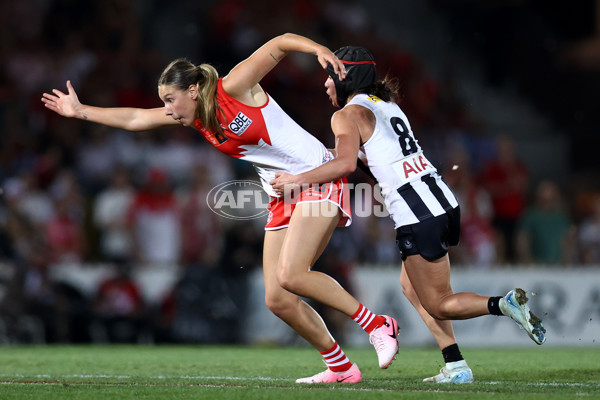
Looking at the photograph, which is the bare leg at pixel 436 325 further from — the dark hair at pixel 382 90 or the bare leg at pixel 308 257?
the dark hair at pixel 382 90

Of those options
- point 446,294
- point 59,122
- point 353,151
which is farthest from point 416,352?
point 59,122

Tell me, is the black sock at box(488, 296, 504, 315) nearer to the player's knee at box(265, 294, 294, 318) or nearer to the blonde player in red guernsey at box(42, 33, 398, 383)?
the blonde player in red guernsey at box(42, 33, 398, 383)

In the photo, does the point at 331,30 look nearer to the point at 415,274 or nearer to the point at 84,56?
the point at 84,56

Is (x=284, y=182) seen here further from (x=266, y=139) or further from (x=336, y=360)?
(x=336, y=360)

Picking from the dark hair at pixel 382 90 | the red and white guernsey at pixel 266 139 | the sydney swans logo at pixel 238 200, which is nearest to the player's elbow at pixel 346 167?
the red and white guernsey at pixel 266 139

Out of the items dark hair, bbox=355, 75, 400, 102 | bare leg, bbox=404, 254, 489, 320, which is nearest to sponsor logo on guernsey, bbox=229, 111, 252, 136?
dark hair, bbox=355, 75, 400, 102

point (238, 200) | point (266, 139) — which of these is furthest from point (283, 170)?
point (238, 200)

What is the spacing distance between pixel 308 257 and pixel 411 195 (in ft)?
2.62

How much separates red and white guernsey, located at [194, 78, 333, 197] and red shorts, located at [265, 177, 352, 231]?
134 mm

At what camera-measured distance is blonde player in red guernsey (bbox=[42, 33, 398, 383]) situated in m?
6.05

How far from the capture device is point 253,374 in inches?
273

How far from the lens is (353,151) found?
5.88 metres

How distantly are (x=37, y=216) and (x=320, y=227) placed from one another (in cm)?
658

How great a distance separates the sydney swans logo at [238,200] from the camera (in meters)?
11.7
